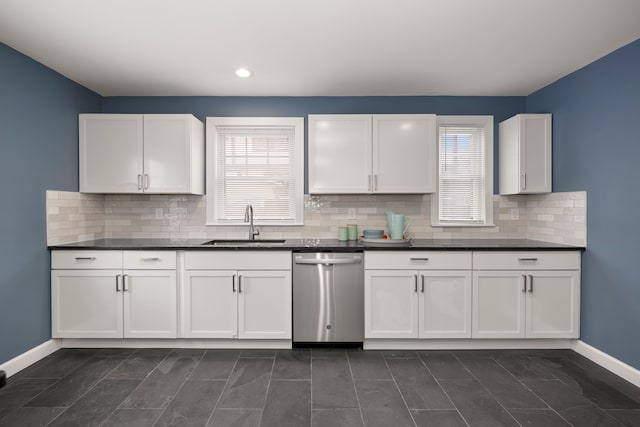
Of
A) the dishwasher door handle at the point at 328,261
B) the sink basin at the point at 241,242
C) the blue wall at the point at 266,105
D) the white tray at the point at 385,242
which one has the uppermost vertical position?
the blue wall at the point at 266,105

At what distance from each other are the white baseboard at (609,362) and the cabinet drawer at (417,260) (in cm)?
122

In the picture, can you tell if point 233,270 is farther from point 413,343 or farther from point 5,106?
point 5,106

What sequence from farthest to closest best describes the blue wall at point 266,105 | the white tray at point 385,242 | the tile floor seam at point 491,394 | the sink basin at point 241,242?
the blue wall at point 266,105 < the sink basin at point 241,242 < the white tray at point 385,242 < the tile floor seam at point 491,394

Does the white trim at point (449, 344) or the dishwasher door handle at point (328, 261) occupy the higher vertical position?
the dishwasher door handle at point (328, 261)

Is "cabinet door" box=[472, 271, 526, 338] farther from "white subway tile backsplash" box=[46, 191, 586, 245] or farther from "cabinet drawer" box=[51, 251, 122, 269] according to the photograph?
"cabinet drawer" box=[51, 251, 122, 269]

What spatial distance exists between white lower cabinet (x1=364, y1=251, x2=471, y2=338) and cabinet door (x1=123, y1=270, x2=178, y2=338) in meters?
1.80

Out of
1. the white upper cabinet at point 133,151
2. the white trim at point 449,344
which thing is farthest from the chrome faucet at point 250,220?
the white trim at point 449,344

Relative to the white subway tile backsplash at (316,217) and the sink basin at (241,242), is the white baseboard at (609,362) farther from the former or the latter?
the sink basin at (241,242)

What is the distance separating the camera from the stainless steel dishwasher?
9.97 feet

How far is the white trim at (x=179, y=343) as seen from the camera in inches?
121

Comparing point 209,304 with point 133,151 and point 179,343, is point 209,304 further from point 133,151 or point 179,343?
point 133,151

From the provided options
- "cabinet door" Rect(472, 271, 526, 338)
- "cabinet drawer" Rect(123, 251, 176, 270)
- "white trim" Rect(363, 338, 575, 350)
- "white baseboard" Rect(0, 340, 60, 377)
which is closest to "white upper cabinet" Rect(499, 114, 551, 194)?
"cabinet door" Rect(472, 271, 526, 338)

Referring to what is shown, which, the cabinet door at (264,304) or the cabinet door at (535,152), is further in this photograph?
the cabinet door at (535,152)

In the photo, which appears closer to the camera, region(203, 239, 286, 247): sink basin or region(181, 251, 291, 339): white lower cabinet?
region(181, 251, 291, 339): white lower cabinet
